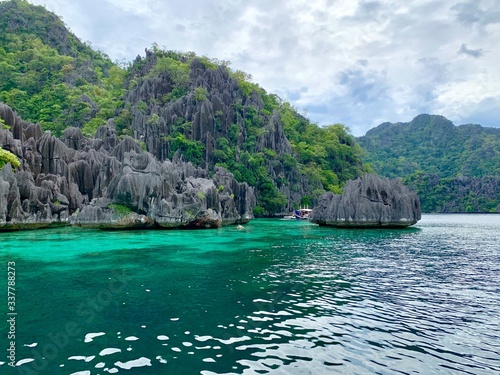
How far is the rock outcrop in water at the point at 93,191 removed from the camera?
4103cm

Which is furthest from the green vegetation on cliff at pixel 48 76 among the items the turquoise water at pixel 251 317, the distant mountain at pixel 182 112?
the turquoise water at pixel 251 317

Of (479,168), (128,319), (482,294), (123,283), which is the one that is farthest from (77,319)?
(479,168)

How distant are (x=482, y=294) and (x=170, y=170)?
3969 centimetres

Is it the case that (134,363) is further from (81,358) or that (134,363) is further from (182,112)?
(182,112)

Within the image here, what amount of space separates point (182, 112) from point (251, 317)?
87201 millimetres

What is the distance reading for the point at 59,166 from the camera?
54094 millimetres

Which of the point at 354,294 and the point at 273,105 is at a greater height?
the point at 273,105

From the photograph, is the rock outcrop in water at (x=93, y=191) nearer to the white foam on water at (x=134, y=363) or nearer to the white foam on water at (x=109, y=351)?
the white foam on water at (x=109, y=351)

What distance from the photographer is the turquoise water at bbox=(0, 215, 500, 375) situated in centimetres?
721

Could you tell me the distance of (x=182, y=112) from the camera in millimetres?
91875

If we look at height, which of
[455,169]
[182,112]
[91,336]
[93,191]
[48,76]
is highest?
[48,76]

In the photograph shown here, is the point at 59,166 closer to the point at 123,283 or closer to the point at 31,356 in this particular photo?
the point at 123,283

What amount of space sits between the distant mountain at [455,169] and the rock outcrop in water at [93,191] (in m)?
116

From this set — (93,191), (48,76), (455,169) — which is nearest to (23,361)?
(93,191)
